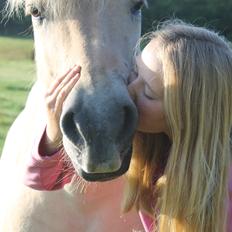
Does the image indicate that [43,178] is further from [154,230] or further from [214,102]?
[214,102]

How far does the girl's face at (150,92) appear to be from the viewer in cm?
172

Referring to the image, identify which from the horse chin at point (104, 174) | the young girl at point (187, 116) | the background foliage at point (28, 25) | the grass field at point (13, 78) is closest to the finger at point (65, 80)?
the young girl at point (187, 116)

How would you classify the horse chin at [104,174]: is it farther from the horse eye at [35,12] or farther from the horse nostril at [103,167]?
the horse eye at [35,12]

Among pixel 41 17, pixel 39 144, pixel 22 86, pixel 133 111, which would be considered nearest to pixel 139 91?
pixel 133 111

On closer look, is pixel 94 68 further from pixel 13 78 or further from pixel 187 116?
pixel 13 78

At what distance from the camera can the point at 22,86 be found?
1033cm

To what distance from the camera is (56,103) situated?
1768mm

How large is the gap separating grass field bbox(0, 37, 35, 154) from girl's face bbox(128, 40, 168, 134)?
1.23 meters

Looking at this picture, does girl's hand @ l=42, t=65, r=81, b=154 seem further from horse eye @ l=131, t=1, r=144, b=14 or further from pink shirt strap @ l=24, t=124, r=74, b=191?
horse eye @ l=131, t=1, r=144, b=14

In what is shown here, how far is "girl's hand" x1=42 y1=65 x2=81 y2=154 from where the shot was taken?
175 cm

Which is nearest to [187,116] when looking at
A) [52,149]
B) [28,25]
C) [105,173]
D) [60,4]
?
[105,173]

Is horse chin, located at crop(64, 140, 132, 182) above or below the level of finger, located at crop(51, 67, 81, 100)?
below

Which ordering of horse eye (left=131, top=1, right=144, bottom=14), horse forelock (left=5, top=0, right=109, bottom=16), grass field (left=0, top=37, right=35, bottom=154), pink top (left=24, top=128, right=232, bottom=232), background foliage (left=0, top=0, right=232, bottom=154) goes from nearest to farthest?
1. pink top (left=24, top=128, right=232, bottom=232)
2. horse forelock (left=5, top=0, right=109, bottom=16)
3. horse eye (left=131, top=1, right=144, bottom=14)
4. grass field (left=0, top=37, right=35, bottom=154)
5. background foliage (left=0, top=0, right=232, bottom=154)

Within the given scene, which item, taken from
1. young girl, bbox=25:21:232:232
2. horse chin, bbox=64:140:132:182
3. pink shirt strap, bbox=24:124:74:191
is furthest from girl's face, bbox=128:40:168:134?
pink shirt strap, bbox=24:124:74:191
